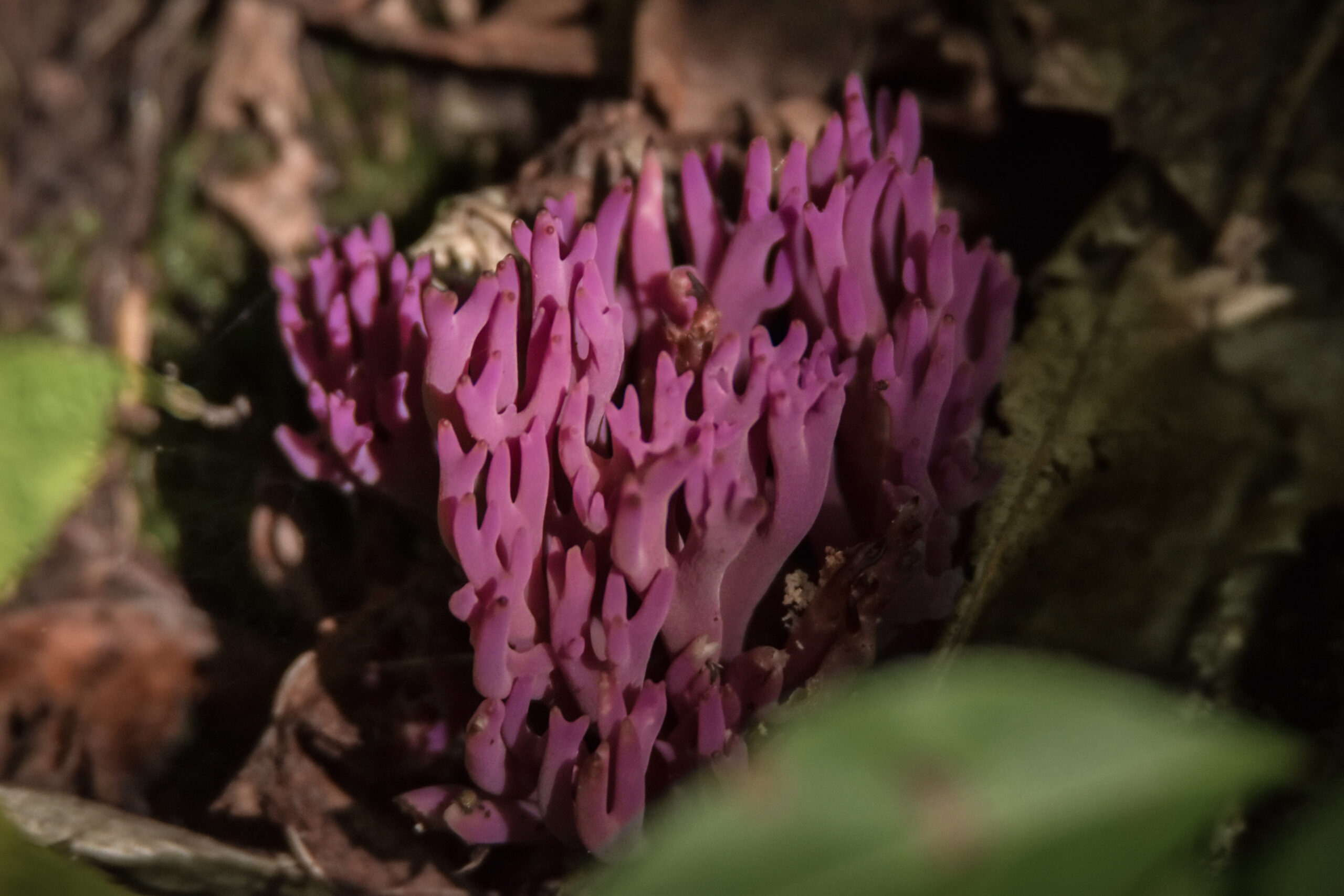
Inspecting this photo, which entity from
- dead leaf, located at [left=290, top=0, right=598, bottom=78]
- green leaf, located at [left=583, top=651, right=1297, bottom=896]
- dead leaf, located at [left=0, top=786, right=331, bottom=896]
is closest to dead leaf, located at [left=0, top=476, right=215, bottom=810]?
dead leaf, located at [left=0, top=786, right=331, bottom=896]

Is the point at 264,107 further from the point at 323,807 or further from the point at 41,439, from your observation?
the point at 323,807

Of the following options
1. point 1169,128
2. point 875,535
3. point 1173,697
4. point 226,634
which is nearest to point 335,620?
point 226,634

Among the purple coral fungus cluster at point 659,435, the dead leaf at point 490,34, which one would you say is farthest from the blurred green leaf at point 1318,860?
the dead leaf at point 490,34

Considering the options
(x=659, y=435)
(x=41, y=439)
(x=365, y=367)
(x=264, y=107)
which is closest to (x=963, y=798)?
(x=659, y=435)

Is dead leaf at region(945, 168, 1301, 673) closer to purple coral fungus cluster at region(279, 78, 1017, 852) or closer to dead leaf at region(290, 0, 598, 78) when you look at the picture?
purple coral fungus cluster at region(279, 78, 1017, 852)

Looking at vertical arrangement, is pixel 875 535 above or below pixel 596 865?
above

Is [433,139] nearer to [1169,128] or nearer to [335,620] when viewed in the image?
[335,620]
